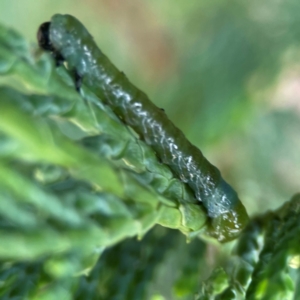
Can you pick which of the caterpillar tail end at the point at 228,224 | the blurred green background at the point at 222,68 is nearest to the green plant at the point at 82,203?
the caterpillar tail end at the point at 228,224

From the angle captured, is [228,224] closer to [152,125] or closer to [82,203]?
[152,125]

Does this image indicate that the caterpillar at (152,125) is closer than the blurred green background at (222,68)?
Yes

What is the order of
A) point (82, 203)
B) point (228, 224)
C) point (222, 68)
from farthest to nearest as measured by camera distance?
point (222, 68), point (228, 224), point (82, 203)

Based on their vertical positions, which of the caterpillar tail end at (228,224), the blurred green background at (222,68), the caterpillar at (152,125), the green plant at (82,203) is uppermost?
the blurred green background at (222,68)

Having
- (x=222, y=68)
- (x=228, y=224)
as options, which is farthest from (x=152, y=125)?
(x=222, y=68)

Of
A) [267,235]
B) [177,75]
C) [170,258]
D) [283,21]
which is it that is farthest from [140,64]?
[267,235]

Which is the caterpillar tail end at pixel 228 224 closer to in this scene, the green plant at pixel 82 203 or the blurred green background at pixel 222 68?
the green plant at pixel 82 203

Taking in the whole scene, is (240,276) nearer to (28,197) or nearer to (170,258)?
(170,258)
